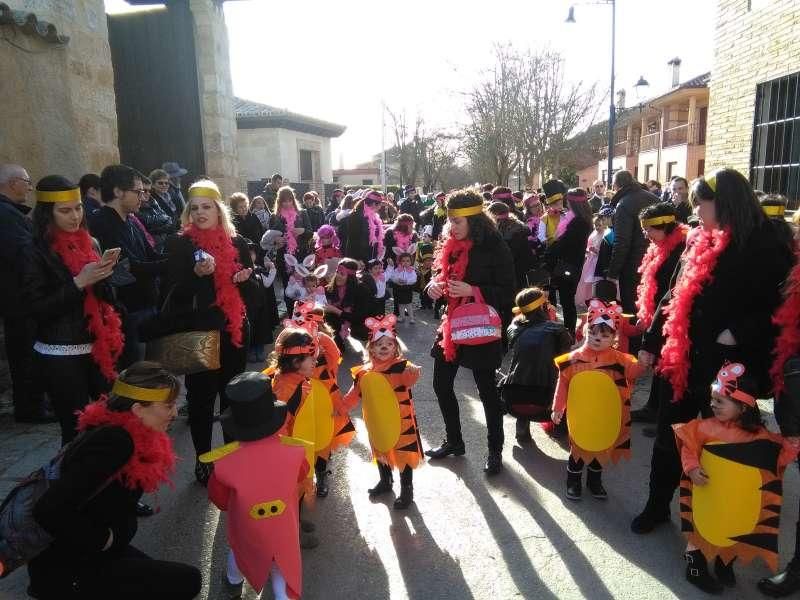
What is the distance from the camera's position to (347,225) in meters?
8.42

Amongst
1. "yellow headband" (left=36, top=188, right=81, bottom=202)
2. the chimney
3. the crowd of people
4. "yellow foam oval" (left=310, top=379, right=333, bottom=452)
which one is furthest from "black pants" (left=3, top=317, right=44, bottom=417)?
the chimney

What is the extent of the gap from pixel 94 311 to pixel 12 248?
24.8 inches

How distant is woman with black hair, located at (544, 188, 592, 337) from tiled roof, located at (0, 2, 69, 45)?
575 cm

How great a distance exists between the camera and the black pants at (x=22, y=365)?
16.1 feet

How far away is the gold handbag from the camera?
352cm

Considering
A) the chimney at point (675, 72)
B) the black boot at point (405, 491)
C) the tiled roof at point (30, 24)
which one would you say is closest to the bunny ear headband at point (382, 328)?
the black boot at point (405, 491)

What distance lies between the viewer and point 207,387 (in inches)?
147

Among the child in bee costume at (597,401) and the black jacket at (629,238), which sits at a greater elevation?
the black jacket at (629,238)

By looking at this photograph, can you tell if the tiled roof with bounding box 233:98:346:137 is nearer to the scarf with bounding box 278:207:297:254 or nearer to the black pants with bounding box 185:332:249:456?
the scarf with bounding box 278:207:297:254

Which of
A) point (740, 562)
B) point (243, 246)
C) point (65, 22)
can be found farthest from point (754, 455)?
point (65, 22)

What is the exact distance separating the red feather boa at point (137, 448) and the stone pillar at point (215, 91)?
8224 mm

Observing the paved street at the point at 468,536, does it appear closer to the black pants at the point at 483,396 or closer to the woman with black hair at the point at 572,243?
the black pants at the point at 483,396

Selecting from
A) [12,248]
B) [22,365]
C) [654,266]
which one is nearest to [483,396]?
[654,266]

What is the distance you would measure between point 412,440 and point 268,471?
3.97 feet
